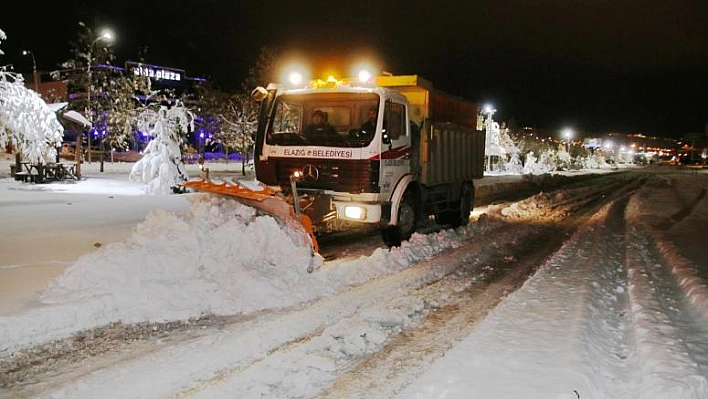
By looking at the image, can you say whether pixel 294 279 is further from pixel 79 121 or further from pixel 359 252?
pixel 79 121

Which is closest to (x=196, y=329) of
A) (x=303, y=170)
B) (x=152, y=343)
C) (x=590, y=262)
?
(x=152, y=343)

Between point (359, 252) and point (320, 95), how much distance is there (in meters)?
2.91

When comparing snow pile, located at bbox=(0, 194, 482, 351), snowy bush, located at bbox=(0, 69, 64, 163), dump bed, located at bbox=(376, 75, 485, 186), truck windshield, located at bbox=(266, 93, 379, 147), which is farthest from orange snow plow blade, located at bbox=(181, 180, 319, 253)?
snowy bush, located at bbox=(0, 69, 64, 163)

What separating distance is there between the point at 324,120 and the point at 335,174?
1.23 m

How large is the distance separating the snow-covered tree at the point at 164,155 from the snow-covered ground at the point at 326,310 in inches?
371

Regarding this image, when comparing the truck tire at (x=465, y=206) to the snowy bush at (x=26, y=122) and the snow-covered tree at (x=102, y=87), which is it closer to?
the snowy bush at (x=26, y=122)

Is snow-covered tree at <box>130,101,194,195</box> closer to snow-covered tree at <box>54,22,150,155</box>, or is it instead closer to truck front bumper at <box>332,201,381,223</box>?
truck front bumper at <box>332,201,381,223</box>

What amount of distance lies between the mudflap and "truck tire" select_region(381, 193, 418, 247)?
216cm

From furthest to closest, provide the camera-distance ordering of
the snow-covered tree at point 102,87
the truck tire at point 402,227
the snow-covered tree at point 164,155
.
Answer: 1. the snow-covered tree at point 102,87
2. the snow-covered tree at point 164,155
3. the truck tire at point 402,227

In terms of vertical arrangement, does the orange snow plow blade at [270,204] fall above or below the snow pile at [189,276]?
above

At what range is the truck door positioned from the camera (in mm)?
9391

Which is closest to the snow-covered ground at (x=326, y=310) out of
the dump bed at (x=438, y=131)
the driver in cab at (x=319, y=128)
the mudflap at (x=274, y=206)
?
the mudflap at (x=274, y=206)

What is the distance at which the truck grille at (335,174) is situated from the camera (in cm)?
916

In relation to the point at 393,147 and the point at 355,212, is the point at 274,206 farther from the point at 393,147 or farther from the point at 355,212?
the point at 393,147
